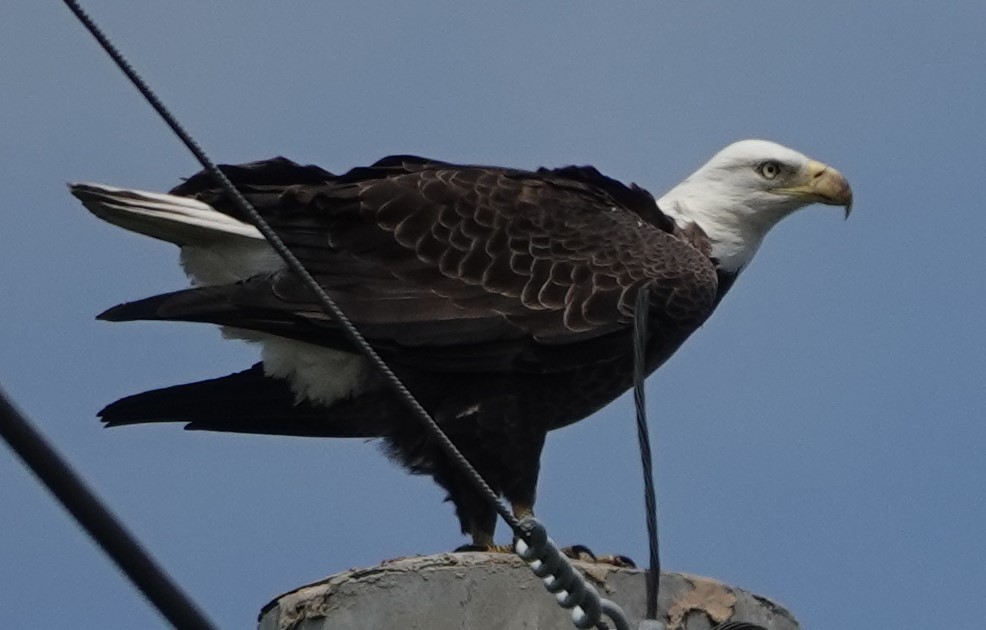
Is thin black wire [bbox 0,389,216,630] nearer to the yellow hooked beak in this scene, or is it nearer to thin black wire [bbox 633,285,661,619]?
thin black wire [bbox 633,285,661,619]

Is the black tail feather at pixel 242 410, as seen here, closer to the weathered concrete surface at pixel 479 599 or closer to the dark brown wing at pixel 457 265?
the dark brown wing at pixel 457 265

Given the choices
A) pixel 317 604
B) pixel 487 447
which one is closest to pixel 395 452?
pixel 487 447

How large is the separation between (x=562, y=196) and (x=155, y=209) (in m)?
1.40

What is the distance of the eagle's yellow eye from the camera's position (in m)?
6.80

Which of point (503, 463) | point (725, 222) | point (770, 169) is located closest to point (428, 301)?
point (503, 463)

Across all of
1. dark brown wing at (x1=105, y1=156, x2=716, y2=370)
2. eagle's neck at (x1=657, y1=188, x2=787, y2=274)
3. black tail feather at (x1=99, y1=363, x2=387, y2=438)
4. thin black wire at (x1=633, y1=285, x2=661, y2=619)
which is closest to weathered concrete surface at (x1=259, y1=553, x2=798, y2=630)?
thin black wire at (x1=633, y1=285, x2=661, y2=619)

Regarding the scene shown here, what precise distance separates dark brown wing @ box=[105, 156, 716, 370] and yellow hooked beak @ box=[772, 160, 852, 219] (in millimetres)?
778

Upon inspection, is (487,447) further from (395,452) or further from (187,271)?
(187,271)

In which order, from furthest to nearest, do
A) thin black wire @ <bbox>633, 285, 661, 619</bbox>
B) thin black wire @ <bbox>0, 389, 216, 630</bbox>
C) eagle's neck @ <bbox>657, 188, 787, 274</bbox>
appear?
eagle's neck @ <bbox>657, 188, 787, 274</bbox> < thin black wire @ <bbox>633, 285, 661, 619</bbox> < thin black wire @ <bbox>0, 389, 216, 630</bbox>

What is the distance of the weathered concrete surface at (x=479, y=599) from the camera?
12.2ft

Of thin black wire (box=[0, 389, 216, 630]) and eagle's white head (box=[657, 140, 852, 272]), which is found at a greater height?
thin black wire (box=[0, 389, 216, 630])

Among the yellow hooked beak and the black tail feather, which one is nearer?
the black tail feather

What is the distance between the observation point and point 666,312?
5.76 m

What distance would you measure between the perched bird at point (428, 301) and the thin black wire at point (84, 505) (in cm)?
330
